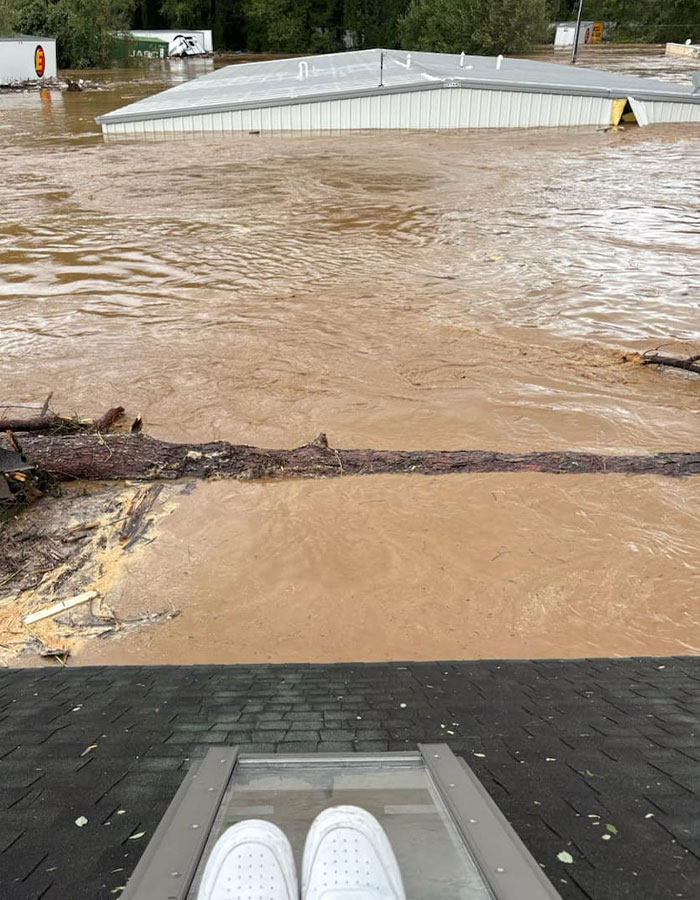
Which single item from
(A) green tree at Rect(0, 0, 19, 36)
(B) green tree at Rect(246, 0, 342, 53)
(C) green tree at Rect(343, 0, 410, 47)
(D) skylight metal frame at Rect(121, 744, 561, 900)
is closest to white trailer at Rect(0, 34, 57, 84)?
(A) green tree at Rect(0, 0, 19, 36)

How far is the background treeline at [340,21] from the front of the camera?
4316 cm

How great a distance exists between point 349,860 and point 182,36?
64.4 meters

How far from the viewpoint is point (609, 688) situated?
2.73m

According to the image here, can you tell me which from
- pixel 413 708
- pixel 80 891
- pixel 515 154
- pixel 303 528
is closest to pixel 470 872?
pixel 80 891

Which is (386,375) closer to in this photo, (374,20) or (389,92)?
(389,92)

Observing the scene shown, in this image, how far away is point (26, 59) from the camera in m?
36.2

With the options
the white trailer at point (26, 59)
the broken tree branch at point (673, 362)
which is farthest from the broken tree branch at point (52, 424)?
the white trailer at point (26, 59)

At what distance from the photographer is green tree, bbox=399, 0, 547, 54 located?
4231 centimetres

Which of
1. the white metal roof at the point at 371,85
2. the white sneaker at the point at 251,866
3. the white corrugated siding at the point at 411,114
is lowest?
the white sneaker at the point at 251,866

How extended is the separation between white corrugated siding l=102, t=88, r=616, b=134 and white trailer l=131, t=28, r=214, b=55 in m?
40.2

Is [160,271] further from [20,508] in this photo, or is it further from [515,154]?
[515,154]

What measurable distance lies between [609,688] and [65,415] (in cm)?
544

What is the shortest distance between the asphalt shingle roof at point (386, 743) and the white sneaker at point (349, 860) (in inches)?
19.3

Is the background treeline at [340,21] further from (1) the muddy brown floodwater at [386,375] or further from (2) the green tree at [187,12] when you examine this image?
(1) the muddy brown floodwater at [386,375]
